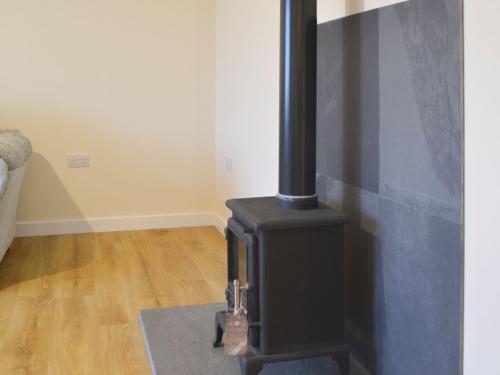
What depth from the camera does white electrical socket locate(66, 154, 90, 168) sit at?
4211 millimetres

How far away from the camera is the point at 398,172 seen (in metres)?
1.80

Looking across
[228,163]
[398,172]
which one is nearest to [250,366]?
[398,172]

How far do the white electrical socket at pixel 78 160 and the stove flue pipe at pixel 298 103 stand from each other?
8.26 ft

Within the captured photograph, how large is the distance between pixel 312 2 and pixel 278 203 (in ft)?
2.16

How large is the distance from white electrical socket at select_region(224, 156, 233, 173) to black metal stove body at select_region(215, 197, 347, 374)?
1963 millimetres

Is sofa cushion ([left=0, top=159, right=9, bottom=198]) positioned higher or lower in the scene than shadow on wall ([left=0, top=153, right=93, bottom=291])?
higher

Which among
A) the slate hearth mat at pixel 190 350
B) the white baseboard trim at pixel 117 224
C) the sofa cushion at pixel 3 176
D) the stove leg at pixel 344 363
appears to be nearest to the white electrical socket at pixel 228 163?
the white baseboard trim at pixel 117 224

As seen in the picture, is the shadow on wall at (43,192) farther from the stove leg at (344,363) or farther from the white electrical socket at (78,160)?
the stove leg at (344,363)

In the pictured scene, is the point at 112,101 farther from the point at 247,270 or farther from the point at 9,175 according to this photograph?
the point at 247,270

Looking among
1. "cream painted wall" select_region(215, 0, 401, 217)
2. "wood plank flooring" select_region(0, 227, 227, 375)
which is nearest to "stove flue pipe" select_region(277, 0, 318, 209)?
"cream painted wall" select_region(215, 0, 401, 217)

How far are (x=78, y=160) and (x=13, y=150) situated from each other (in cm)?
117

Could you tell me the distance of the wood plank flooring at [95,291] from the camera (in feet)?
7.62

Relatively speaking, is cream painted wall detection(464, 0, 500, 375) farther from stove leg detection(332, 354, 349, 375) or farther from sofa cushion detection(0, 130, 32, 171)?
sofa cushion detection(0, 130, 32, 171)

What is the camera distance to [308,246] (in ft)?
6.30
